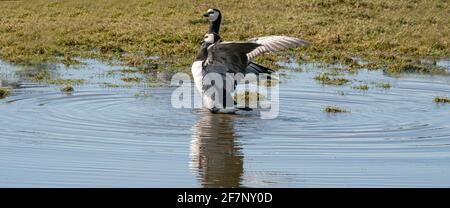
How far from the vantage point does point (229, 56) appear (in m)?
13.5

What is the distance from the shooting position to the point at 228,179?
9898mm

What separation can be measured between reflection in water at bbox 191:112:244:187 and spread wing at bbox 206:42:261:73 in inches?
29.9

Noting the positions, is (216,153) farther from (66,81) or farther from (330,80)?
(330,80)

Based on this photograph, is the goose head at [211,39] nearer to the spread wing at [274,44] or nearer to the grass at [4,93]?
the spread wing at [274,44]

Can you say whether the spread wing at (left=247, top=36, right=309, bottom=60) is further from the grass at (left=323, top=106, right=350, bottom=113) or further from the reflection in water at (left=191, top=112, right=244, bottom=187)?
the grass at (left=323, top=106, right=350, bottom=113)

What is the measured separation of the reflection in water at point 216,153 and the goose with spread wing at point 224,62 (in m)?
0.69

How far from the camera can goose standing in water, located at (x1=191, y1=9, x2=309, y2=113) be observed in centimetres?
1321

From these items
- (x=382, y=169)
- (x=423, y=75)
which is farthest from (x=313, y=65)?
(x=382, y=169)

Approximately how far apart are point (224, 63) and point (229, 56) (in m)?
0.30

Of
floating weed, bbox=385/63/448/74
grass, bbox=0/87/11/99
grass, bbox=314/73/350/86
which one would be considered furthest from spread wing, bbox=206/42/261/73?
floating weed, bbox=385/63/448/74

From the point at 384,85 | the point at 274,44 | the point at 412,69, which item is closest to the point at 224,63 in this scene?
the point at 274,44

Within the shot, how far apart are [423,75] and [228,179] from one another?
10.2 metres

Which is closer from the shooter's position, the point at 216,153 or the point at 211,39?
the point at 216,153
